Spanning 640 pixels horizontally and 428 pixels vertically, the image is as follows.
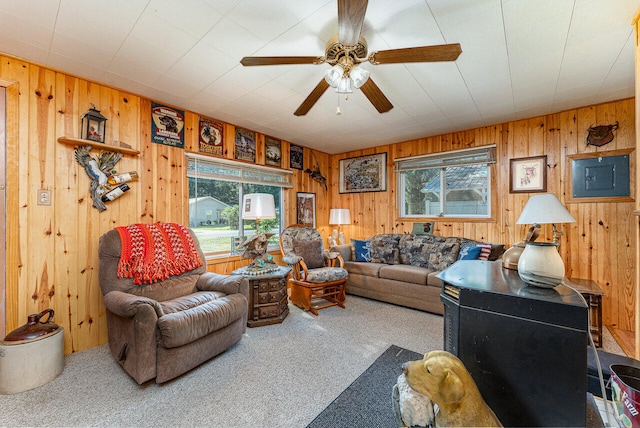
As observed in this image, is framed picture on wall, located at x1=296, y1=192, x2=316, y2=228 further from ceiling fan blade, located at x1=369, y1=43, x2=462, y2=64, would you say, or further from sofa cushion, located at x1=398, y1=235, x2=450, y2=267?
ceiling fan blade, located at x1=369, y1=43, x2=462, y2=64

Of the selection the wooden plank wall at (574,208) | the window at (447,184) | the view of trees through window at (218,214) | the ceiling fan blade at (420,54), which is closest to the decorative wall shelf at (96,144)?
the view of trees through window at (218,214)

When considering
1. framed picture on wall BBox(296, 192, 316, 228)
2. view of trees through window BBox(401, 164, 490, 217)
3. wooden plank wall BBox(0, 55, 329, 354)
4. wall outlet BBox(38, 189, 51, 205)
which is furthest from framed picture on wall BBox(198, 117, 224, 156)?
view of trees through window BBox(401, 164, 490, 217)

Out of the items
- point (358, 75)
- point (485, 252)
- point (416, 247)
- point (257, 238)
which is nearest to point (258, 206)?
point (257, 238)

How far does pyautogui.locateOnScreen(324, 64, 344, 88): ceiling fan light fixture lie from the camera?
1.68 meters

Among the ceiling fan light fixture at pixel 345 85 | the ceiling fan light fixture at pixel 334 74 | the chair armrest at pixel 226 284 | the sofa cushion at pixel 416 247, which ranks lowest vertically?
the chair armrest at pixel 226 284

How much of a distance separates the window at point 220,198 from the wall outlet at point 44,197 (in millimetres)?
1191

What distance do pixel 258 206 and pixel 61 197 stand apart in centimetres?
170

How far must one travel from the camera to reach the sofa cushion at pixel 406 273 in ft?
10.6

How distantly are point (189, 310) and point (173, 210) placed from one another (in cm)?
143

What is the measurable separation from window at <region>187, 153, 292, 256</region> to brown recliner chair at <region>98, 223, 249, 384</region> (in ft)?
2.47

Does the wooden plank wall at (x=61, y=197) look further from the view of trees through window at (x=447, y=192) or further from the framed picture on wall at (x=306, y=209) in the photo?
the view of trees through window at (x=447, y=192)

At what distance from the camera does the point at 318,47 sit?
1892mm

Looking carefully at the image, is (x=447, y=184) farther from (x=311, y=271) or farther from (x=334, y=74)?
(x=334, y=74)

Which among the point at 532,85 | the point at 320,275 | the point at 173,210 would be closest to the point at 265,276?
the point at 320,275
